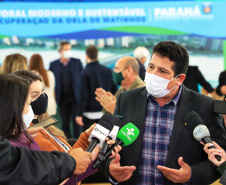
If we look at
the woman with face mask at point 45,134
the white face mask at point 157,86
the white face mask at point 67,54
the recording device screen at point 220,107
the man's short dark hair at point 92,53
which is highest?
the white face mask at point 157,86

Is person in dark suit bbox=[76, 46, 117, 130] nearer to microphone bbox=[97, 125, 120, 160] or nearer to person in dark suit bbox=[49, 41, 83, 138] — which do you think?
person in dark suit bbox=[49, 41, 83, 138]

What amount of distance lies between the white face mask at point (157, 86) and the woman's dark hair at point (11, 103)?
879 mm

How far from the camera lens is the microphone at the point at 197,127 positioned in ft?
6.04

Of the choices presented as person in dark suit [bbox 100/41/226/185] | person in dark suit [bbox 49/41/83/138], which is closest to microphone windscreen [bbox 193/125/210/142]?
person in dark suit [bbox 100/41/226/185]

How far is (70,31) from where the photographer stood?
654 cm

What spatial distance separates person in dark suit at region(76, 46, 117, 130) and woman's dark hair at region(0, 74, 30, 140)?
3.60 meters

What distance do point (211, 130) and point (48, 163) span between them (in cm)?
108

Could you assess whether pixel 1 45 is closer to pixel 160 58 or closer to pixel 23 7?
pixel 23 7

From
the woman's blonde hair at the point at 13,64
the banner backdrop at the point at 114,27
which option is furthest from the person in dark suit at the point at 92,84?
the banner backdrop at the point at 114,27

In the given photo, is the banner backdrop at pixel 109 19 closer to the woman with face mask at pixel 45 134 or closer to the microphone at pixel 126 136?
the woman with face mask at pixel 45 134

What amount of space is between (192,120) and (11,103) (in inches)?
42.2

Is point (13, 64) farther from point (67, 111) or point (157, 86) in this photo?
point (157, 86)

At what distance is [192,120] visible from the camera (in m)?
2.01

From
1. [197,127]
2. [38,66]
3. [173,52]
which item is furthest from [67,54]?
[197,127]
